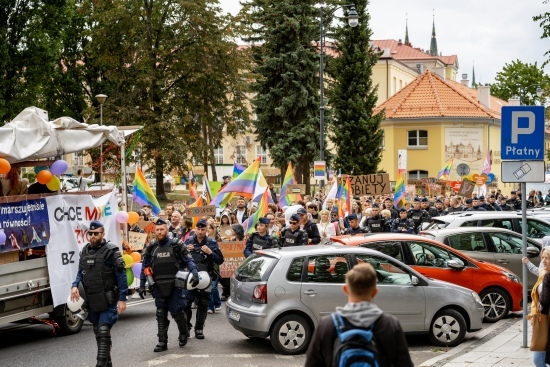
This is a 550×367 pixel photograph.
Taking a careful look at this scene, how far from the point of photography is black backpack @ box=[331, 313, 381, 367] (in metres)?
4.64

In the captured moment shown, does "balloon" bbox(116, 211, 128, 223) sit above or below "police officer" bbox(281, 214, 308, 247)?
above

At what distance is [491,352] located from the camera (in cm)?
1119

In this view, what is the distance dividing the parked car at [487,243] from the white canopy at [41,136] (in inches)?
255

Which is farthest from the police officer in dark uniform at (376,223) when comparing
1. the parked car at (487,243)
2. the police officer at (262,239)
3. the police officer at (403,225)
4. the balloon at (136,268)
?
the balloon at (136,268)

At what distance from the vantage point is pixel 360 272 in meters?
4.74

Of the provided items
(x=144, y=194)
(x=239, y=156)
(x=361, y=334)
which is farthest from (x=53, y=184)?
(x=239, y=156)

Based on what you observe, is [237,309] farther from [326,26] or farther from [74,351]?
[326,26]

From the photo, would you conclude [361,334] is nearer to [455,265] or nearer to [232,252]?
[455,265]

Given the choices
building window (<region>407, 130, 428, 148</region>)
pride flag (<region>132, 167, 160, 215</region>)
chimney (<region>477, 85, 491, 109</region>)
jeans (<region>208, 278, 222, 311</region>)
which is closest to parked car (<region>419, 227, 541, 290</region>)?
jeans (<region>208, 278, 222, 311</region>)

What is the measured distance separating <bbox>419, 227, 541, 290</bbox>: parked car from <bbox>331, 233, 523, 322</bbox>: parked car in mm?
1299

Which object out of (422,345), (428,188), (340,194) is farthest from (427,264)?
(428,188)

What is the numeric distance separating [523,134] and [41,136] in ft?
22.2

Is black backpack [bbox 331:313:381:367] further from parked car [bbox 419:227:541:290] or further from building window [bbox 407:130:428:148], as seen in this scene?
building window [bbox 407:130:428:148]

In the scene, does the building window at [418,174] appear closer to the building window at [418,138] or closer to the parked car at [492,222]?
the building window at [418,138]
